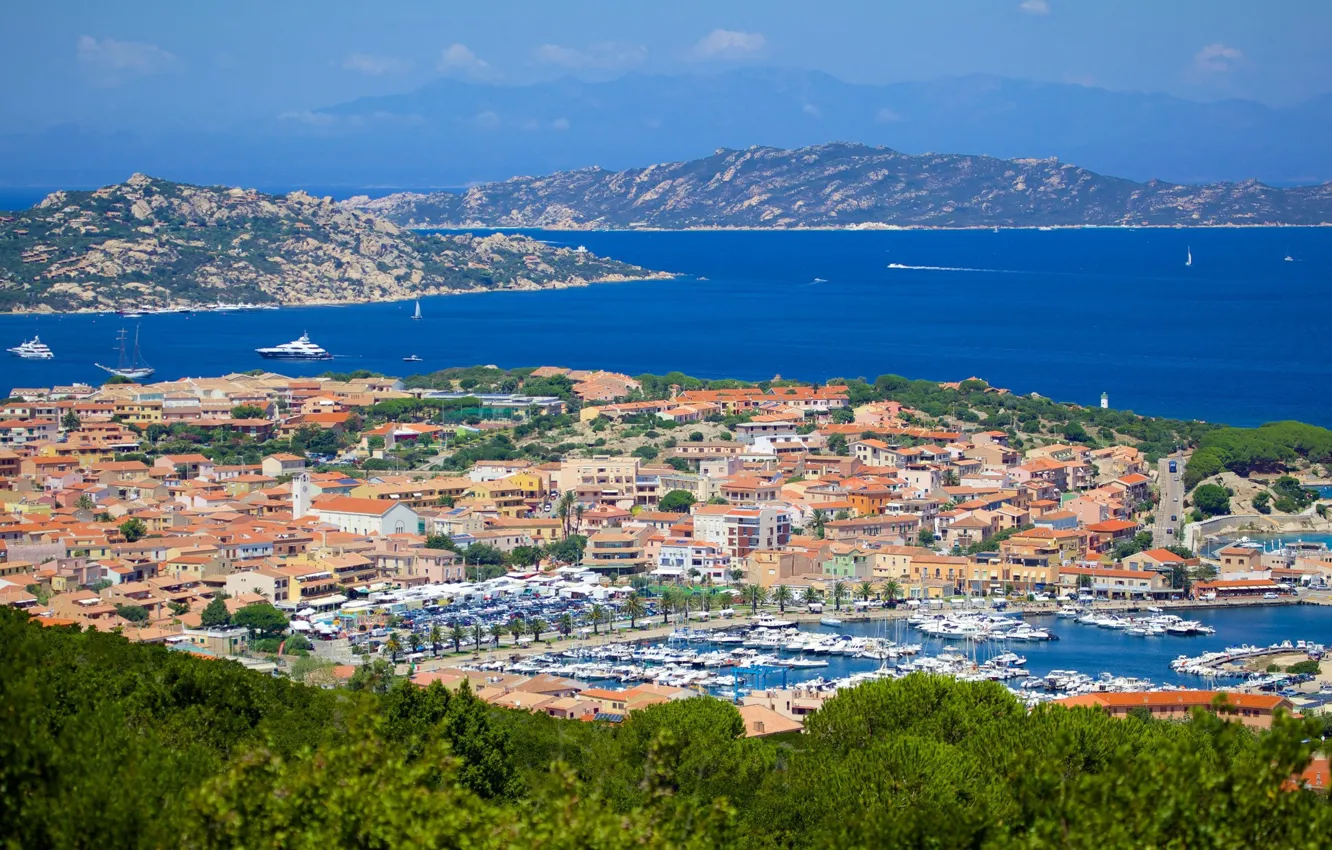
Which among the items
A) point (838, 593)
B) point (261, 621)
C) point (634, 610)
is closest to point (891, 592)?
point (838, 593)

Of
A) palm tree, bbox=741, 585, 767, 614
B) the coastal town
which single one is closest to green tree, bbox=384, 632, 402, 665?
the coastal town

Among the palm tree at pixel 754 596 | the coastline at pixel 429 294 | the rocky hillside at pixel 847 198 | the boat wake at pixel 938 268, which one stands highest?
the rocky hillside at pixel 847 198

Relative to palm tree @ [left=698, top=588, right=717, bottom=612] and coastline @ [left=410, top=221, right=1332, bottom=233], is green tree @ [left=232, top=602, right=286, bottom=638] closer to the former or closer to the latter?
palm tree @ [left=698, top=588, right=717, bottom=612]

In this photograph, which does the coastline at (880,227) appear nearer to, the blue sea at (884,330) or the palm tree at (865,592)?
the blue sea at (884,330)

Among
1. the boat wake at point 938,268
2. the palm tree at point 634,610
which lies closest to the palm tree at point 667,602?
the palm tree at point 634,610

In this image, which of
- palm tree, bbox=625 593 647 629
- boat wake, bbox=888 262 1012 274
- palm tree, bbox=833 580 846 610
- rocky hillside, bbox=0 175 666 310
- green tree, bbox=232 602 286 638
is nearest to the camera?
green tree, bbox=232 602 286 638

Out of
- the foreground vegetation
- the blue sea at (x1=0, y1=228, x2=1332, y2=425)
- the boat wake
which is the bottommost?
the blue sea at (x1=0, y1=228, x2=1332, y2=425)

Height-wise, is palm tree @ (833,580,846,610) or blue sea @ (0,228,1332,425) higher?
blue sea @ (0,228,1332,425)
